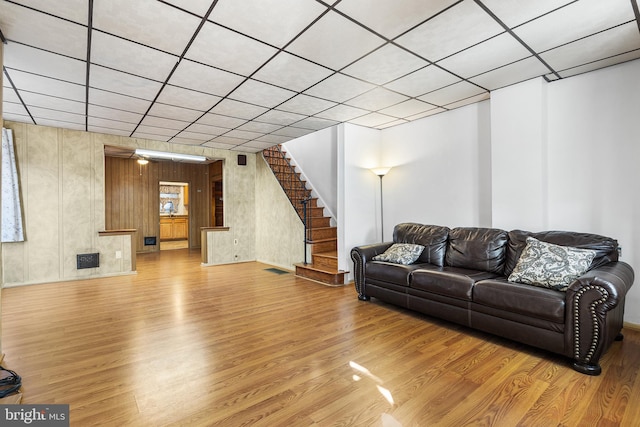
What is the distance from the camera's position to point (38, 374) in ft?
7.59

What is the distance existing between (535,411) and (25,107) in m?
6.38

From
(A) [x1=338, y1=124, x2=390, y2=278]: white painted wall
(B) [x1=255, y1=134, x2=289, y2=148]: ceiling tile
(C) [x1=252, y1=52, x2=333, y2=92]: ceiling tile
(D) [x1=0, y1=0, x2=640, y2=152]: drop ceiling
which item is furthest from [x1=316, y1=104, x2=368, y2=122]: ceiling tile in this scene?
(B) [x1=255, y1=134, x2=289, y2=148]: ceiling tile

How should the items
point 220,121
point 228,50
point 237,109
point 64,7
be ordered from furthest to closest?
point 220,121
point 237,109
point 228,50
point 64,7

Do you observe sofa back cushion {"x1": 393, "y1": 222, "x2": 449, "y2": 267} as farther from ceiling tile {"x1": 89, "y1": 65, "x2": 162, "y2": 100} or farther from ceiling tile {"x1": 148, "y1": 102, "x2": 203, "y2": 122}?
ceiling tile {"x1": 89, "y1": 65, "x2": 162, "y2": 100}

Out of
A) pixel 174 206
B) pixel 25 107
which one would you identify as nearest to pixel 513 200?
pixel 25 107

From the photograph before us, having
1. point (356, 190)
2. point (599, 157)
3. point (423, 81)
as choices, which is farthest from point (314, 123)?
point (599, 157)

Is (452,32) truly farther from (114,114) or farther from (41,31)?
(114,114)

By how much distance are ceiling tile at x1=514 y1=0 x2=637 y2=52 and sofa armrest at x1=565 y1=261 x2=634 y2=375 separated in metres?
1.95

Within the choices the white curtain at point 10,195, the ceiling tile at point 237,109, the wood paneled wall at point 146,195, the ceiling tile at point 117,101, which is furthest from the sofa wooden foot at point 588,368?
the wood paneled wall at point 146,195

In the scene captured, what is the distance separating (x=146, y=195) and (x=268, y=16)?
8627mm

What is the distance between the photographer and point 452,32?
251 centimetres

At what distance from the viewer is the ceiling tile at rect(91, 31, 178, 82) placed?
8.52ft

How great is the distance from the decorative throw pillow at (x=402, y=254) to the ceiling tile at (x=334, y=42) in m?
2.37

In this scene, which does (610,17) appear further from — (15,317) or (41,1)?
(15,317)
